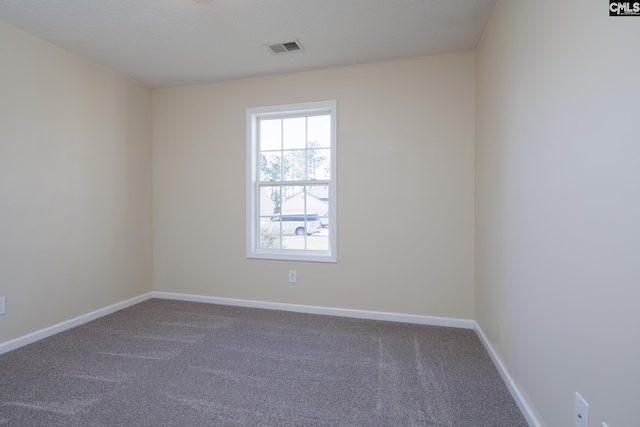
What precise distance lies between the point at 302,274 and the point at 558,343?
7.70ft

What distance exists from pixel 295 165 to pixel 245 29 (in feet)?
4.52

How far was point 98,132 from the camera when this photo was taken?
125 inches

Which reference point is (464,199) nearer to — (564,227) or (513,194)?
(513,194)

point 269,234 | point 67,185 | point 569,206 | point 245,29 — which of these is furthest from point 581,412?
point 67,185

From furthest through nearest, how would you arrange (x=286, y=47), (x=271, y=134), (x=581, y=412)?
(x=271, y=134) → (x=286, y=47) → (x=581, y=412)

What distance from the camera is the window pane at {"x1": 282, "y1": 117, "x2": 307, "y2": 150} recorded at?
3.43 m

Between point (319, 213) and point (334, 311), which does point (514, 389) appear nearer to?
point (334, 311)

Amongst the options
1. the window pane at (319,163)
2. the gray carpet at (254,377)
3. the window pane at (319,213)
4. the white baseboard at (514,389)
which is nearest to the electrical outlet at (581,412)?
the white baseboard at (514,389)

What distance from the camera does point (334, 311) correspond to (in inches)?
128

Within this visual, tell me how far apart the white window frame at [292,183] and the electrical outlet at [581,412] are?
2194 mm

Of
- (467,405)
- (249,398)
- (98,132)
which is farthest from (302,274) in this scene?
(98,132)

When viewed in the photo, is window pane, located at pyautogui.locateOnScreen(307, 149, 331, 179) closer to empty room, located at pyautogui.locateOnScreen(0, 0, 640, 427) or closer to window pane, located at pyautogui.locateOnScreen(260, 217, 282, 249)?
empty room, located at pyautogui.locateOnScreen(0, 0, 640, 427)

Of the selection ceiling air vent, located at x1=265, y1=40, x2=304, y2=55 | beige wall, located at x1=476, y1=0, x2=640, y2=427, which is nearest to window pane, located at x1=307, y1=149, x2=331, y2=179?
ceiling air vent, located at x1=265, y1=40, x2=304, y2=55

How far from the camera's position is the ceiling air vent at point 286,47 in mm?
2751
